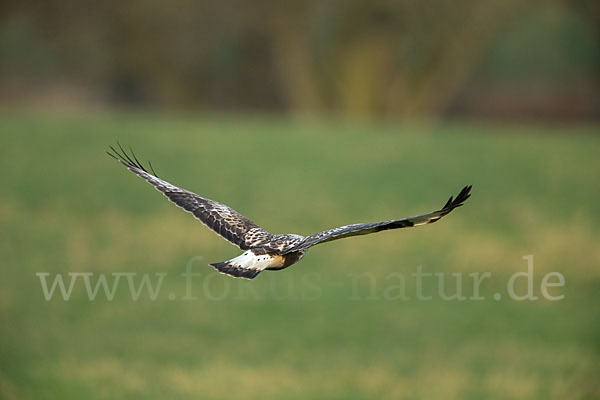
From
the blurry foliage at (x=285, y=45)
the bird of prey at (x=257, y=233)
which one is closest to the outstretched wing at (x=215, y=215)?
the bird of prey at (x=257, y=233)

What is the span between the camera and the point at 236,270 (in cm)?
201

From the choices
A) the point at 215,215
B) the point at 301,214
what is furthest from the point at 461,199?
the point at 301,214

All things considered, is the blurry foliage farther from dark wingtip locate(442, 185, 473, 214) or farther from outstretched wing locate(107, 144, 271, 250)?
→ dark wingtip locate(442, 185, 473, 214)

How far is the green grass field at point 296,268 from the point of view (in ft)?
50.3

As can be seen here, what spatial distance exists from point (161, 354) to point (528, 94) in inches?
890

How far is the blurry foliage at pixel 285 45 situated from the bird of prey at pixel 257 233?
22428 mm

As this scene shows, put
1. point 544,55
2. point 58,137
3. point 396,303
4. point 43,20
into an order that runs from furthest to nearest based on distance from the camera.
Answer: point 544,55 < point 43,20 < point 58,137 < point 396,303

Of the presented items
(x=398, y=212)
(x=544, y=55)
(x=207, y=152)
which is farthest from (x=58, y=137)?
(x=544, y=55)

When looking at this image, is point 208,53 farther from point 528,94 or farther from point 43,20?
point 528,94

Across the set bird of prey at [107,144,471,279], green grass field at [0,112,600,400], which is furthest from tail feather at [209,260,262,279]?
green grass field at [0,112,600,400]

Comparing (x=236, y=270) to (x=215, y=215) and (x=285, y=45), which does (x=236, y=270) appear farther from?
(x=285, y=45)

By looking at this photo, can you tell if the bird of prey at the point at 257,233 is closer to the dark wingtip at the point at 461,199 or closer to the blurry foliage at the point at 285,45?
the dark wingtip at the point at 461,199

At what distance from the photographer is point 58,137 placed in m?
21.0

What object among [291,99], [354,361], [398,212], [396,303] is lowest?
[354,361]
